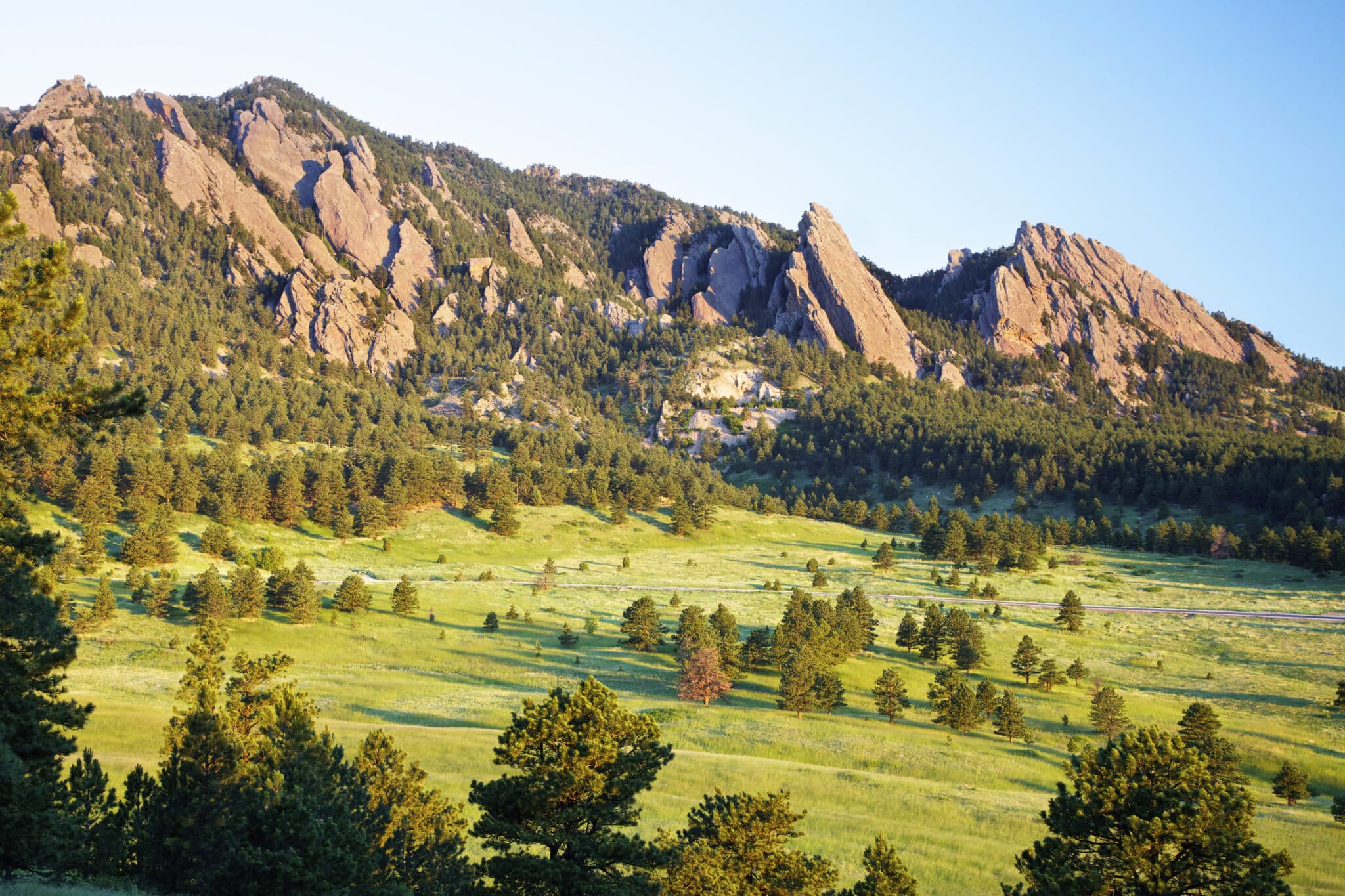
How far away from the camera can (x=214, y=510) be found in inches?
4225

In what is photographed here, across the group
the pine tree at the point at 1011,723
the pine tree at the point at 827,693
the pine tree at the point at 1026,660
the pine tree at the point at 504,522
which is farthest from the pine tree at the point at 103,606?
the pine tree at the point at 1026,660

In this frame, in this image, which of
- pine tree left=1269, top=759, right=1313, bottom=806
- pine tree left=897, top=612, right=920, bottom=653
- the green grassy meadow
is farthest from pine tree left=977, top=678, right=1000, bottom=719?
pine tree left=897, top=612, right=920, bottom=653

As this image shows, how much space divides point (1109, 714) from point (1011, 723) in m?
6.39

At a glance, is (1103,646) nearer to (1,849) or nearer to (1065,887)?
(1065,887)

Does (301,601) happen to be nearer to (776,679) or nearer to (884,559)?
(776,679)

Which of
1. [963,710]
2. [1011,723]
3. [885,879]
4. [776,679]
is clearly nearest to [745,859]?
[885,879]

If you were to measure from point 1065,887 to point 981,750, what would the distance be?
36333 millimetres

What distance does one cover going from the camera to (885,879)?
18141 millimetres

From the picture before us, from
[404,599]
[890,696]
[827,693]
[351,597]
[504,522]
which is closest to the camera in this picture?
[890,696]

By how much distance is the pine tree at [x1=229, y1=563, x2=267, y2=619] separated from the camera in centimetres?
6738

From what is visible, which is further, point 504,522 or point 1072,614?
point 504,522

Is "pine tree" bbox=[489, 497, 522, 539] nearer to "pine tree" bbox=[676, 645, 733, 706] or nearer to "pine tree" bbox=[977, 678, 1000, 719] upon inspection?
"pine tree" bbox=[676, 645, 733, 706]

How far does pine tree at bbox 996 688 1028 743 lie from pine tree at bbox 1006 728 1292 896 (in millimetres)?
38141

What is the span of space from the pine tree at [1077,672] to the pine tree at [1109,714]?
14.6 metres
